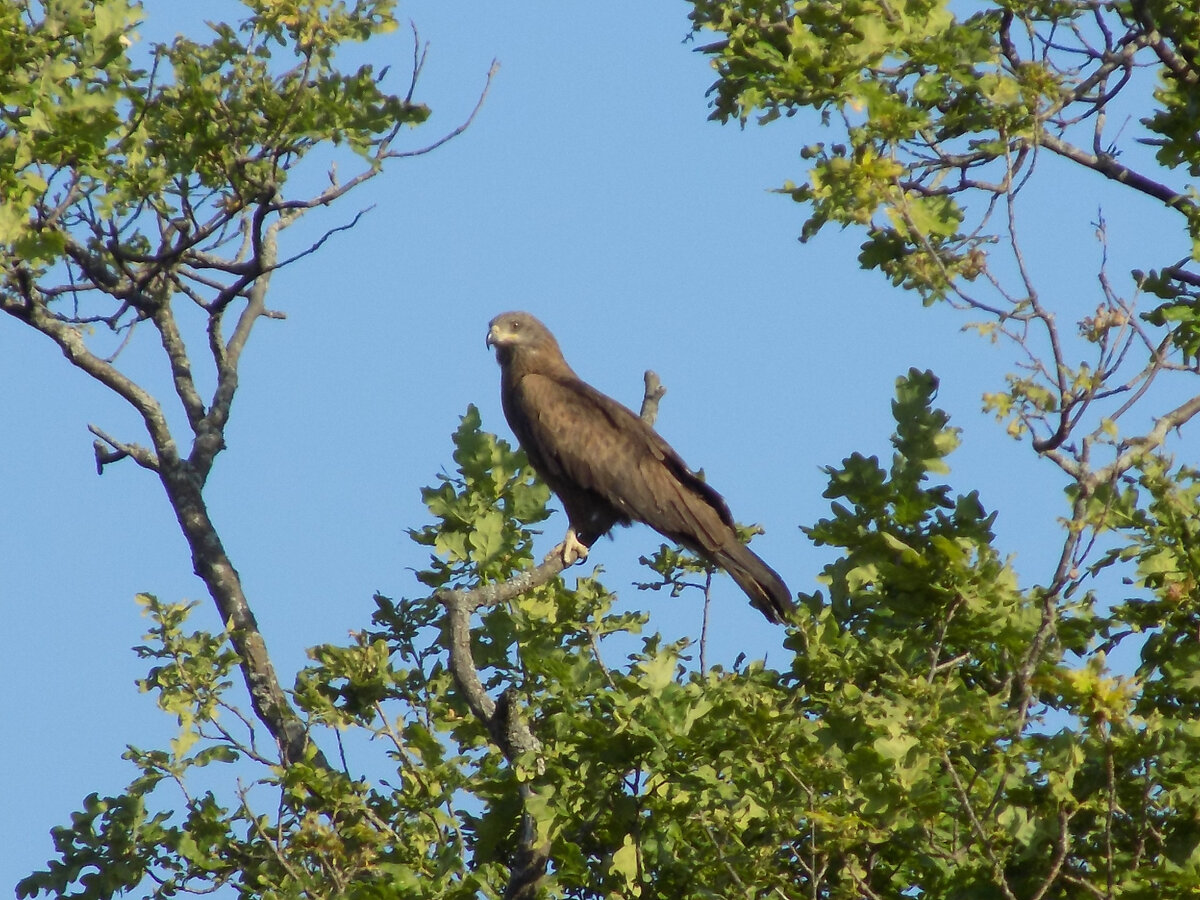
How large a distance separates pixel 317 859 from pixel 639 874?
1.51 m

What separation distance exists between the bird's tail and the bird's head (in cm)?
274

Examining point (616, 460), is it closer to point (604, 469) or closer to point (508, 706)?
point (604, 469)

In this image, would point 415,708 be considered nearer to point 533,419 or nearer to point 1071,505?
point 1071,505

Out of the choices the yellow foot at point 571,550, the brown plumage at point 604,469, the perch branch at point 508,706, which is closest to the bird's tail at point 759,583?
the brown plumage at point 604,469

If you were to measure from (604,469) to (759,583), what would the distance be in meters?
1.49

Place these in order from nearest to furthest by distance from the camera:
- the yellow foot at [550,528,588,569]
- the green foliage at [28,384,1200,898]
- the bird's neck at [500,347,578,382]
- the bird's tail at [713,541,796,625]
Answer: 1. the green foliage at [28,384,1200,898]
2. the bird's tail at [713,541,796,625]
3. the yellow foot at [550,528,588,569]
4. the bird's neck at [500,347,578,382]

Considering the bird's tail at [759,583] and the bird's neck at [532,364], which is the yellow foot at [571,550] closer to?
the bird's tail at [759,583]

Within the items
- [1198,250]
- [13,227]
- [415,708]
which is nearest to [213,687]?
[415,708]

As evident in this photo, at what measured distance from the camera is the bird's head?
10992 millimetres

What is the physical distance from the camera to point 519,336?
11055 millimetres

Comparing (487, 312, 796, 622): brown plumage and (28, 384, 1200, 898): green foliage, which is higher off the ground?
(487, 312, 796, 622): brown plumage

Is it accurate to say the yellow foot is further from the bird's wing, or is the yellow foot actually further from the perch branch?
the perch branch

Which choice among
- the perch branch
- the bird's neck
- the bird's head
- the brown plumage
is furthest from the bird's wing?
the perch branch

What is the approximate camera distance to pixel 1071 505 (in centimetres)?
569
